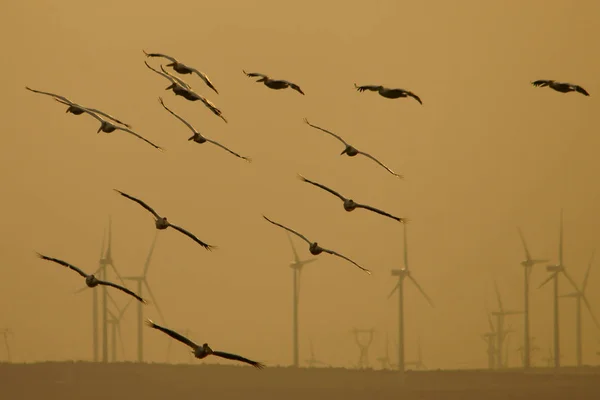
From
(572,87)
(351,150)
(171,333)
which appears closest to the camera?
(171,333)

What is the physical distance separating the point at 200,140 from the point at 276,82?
161 inches

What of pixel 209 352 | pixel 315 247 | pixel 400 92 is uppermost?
pixel 400 92

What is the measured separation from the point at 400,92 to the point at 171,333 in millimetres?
16623

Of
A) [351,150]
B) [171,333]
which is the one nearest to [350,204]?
[351,150]

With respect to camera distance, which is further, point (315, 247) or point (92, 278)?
point (315, 247)

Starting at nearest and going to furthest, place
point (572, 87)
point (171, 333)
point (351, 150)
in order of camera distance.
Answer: point (171, 333) → point (572, 87) → point (351, 150)

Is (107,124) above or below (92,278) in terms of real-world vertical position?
above

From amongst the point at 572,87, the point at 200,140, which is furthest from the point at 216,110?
the point at 572,87

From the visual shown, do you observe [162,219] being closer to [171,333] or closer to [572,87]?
[171,333]

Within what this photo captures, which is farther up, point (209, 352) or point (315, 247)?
point (315, 247)

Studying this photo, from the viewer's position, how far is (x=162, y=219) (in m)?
87.8

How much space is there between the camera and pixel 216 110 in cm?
8706

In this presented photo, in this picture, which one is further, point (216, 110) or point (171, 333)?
point (216, 110)

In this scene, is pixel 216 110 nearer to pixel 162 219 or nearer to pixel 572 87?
pixel 162 219
